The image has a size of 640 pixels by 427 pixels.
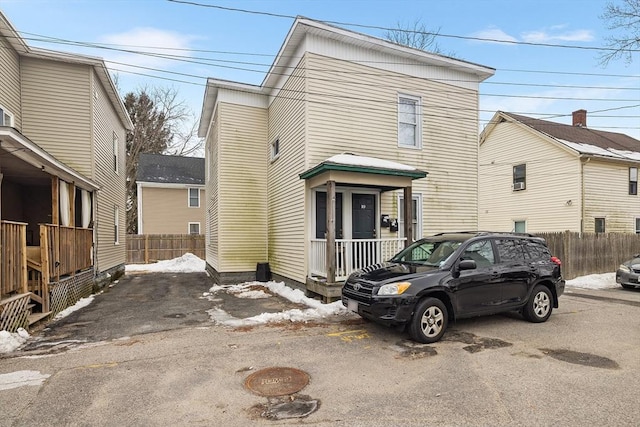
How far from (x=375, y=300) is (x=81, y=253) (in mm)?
8567

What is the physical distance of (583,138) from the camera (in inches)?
774

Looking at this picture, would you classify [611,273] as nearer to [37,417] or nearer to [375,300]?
[375,300]

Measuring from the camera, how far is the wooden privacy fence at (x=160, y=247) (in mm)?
22406

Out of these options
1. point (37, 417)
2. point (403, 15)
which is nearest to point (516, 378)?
point (37, 417)

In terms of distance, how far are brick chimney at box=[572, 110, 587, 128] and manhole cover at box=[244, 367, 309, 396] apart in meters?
25.3

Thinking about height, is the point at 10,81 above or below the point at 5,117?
above

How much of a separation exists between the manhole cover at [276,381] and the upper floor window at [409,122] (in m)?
8.11

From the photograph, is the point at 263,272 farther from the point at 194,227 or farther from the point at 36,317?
the point at 194,227

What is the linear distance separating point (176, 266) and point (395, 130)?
1436 cm

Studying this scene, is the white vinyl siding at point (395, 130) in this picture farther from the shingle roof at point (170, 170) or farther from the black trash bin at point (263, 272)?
the shingle roof at point (170, 170)

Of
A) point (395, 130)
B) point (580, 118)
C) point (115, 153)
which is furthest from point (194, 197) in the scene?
point (580, 118)

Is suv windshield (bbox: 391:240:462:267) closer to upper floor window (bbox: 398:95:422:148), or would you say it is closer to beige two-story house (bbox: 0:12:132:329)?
upper floor window (bbox: 398:95:422:148)

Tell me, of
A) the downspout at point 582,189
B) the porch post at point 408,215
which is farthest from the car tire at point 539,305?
the downspout at point 582,189

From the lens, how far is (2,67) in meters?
9.79
